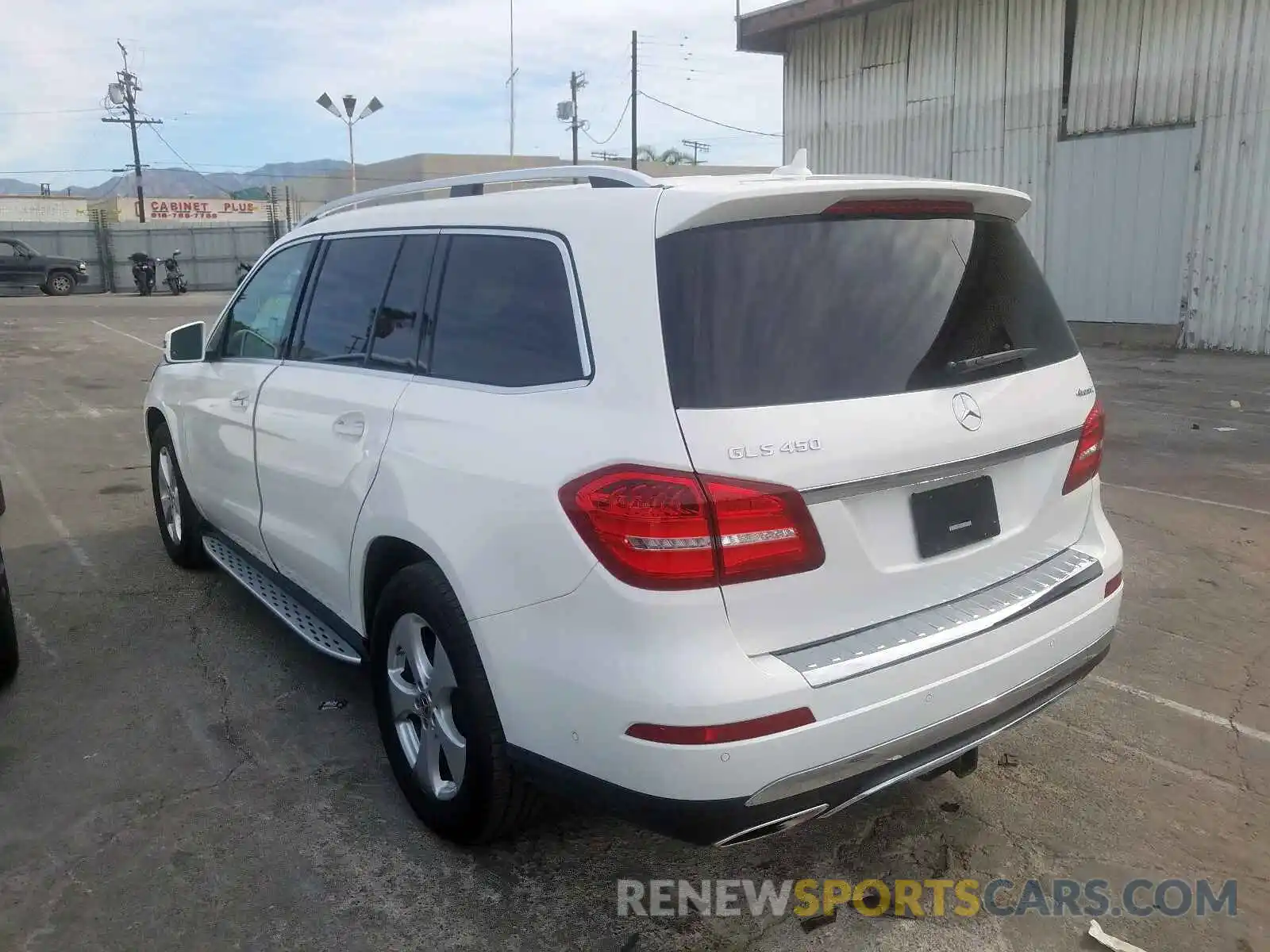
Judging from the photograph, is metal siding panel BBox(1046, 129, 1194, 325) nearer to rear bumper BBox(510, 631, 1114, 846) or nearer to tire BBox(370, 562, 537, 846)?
rear bumper BBox(510, 631, 1114, 846)

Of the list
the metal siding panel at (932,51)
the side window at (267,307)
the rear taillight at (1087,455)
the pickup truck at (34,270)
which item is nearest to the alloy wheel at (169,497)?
the side window at (267,307)

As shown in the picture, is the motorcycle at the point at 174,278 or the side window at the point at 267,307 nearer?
the side window at the point at 267,307

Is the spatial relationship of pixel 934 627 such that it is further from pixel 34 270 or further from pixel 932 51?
pixel 34 270

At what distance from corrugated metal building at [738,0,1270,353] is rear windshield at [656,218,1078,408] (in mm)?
A: 14721

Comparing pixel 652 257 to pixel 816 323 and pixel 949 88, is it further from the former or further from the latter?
pixel 949 88

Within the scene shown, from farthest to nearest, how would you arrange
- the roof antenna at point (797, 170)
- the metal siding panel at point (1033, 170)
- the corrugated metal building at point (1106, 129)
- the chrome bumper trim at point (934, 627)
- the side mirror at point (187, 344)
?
1. the metal siding panel at point (1033, 170)
2. the corrugated metal building at point (1106, 129)
3. the side mirror at point (187, 344)
4. the roof antenna at point (797, 170)
5. the chrome bumper trim at point (934, 627)

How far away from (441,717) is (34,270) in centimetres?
3388

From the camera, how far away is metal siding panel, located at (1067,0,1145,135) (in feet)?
51.6

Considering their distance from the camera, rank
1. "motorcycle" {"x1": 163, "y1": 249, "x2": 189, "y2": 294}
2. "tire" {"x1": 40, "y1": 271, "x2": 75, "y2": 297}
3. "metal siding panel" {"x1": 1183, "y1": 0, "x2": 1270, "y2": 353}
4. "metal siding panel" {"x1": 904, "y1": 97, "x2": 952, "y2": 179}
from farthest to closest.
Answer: "motorcycle" {"x1": 163, "y1": 249, "x2": 189, "y2": 294}, "tire" {"x1": 40, "y1": 271, "x2": 75, "y2": 297}, "metal siding panel" {"x1": 904, "y1": 97, "x2": 952, "y2": 179}, "metal siding panel" {"x1": 1183, "y1": 0, "x2": 1270, "y2": 353}

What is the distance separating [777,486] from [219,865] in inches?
78.6

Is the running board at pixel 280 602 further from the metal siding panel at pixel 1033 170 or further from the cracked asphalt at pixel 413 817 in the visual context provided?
the metal siding panel at pixel 1033 170

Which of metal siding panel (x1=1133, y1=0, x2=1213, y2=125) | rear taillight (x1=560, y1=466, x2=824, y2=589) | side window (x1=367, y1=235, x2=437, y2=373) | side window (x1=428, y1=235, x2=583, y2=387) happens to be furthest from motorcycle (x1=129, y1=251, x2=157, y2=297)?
rear taillight (x1=560, y1=466, x2=824, y2=589)

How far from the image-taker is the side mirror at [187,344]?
16.2 ft

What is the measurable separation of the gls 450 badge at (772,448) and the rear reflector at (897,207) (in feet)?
2.13
